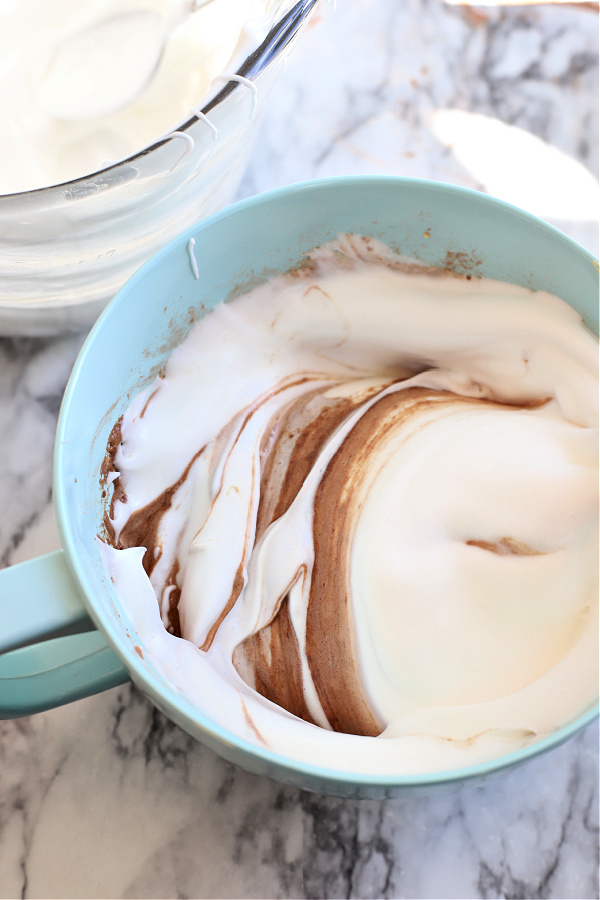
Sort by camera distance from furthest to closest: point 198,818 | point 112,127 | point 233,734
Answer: point 112,127
point 198,818
point 233,734

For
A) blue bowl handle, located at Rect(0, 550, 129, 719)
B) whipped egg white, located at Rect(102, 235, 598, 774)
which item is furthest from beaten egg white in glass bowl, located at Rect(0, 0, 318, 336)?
blue bowl handle, located at Rect(0, 550, 129, 719)

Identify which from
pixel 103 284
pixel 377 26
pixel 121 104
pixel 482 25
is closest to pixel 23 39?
pixel 121 104

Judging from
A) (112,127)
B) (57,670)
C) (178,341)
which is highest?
(112,127)

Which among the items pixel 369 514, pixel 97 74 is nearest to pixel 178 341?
pixel 369 514

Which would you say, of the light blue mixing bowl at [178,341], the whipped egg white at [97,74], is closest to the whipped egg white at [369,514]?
the light blue mixing bowl at [178,341]

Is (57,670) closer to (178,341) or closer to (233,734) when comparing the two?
(233,734)

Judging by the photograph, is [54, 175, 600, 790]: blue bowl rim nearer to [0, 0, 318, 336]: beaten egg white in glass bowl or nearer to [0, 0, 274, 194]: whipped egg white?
[0, 0, 318, 336]: beaten egg white in glass bowl

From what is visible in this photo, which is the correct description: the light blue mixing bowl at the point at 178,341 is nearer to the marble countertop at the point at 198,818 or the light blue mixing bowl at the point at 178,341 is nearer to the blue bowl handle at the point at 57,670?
the blue bowl handle at the point at 57,670

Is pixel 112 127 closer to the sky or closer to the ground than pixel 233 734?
closer to the sky
